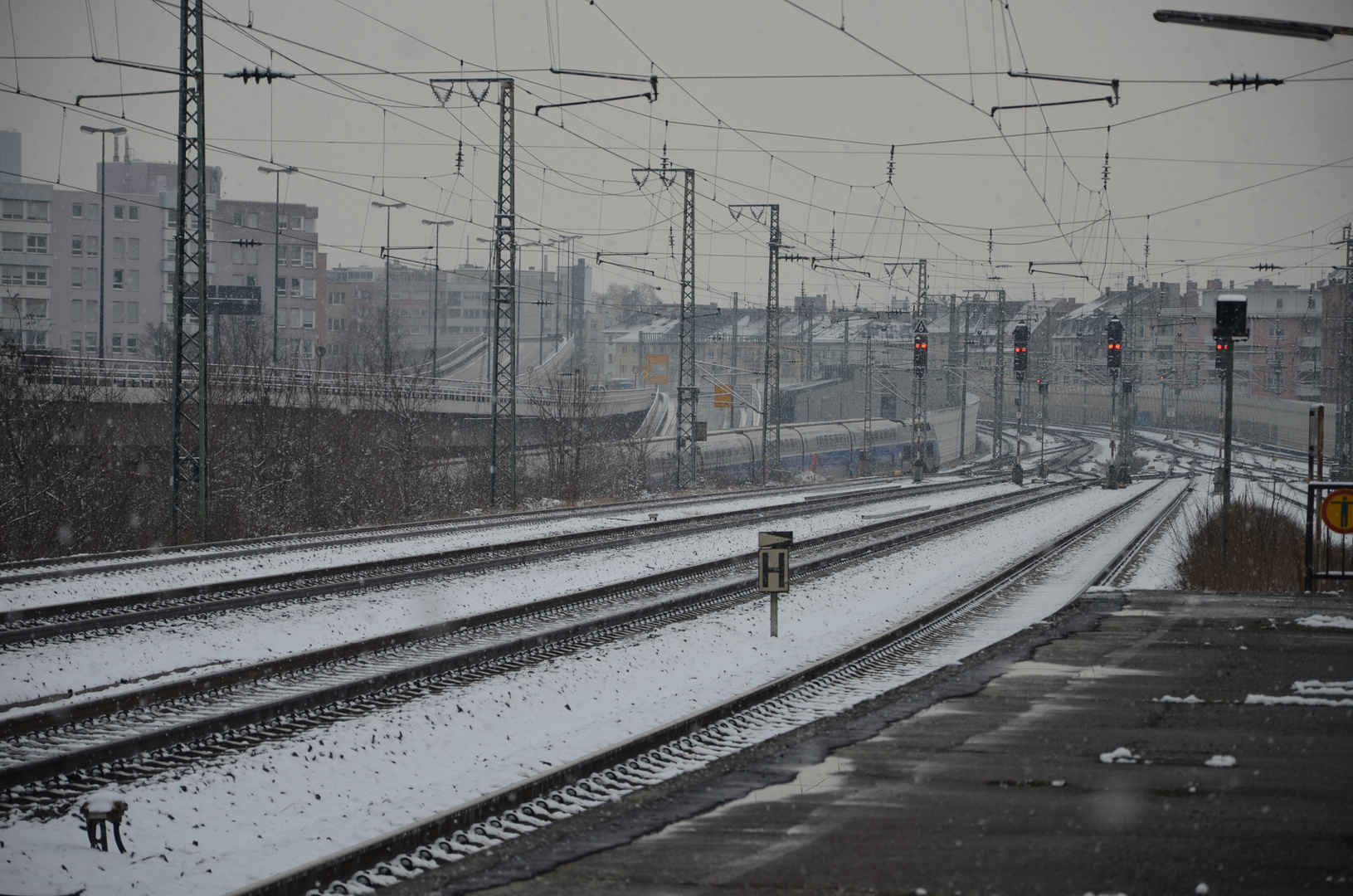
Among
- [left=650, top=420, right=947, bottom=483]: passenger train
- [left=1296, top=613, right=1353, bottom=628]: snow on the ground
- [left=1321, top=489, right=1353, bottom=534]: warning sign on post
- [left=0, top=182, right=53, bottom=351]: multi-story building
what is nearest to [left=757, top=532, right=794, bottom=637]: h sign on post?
[left=1296, top=613, right=1353, bottom=628]: snow on the ground

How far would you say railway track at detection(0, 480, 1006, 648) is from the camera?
43.8ft

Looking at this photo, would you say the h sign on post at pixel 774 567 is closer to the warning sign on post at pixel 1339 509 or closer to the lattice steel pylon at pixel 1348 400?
the warning sign on post at pixel 1339 509

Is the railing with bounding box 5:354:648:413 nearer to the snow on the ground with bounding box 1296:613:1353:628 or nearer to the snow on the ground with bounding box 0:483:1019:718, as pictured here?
the snow on the ground with bounding box 0:483:1019:718

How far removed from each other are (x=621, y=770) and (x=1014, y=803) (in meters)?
2.60

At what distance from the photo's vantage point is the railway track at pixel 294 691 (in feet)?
27.1

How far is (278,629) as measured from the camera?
1348 centimetres

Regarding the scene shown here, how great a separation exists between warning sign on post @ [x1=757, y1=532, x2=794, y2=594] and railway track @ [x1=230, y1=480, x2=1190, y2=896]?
4.37 feet

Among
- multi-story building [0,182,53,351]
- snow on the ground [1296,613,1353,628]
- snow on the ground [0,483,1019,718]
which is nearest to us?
snow on the ground [0,483,1019,718]

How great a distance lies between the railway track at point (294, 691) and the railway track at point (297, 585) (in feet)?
9.84

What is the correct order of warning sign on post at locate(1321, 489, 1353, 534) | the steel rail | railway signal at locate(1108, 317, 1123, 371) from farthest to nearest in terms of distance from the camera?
railway signal at locate(1108, 317, 1123, 371) → the steel rail → warning sign on post at locate(1321, 489, 1353, 534)

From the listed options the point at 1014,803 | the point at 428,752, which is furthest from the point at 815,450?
the point at 1014,803

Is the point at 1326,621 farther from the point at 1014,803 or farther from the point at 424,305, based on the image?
the point at 424,305

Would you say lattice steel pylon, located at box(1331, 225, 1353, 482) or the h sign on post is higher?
lattice steel pylon, located at box(1331, 225, 1353, 482)

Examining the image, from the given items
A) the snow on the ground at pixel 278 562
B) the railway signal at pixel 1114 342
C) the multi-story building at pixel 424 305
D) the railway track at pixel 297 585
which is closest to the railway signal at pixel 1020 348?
the railway signal at pixel 1114 342
